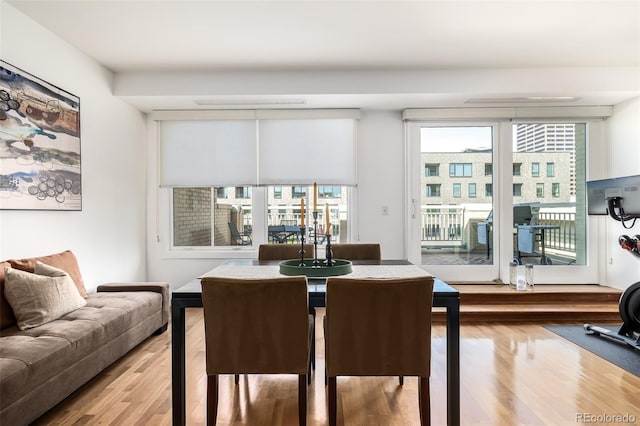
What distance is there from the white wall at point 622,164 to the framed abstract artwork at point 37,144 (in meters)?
5.63

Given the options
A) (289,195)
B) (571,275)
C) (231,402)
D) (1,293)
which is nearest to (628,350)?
(571,275)

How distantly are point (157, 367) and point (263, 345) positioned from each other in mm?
1473

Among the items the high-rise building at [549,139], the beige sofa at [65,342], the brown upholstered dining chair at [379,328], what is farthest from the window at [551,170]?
the beige sofa at [65,342]

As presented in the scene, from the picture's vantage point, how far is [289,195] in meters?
4.94

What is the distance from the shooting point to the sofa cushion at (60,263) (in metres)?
2.71

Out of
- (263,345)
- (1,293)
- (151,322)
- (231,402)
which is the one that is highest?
(1,293)

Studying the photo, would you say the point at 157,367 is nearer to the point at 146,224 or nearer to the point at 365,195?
the point at 146,224

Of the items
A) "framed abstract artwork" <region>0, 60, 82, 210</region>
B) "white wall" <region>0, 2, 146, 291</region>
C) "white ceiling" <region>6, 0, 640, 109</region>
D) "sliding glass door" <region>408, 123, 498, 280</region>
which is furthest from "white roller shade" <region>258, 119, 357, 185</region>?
"framed abstract artwork" <region>0, 60, 82, 210</region>

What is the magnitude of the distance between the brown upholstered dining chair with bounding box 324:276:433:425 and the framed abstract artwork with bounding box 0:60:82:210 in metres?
2.45

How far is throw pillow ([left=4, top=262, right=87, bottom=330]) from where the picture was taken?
97.4 inches

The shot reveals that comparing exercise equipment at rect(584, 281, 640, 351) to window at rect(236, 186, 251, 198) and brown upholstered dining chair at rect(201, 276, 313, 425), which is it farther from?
window at rect(236, 186, 251, 198)

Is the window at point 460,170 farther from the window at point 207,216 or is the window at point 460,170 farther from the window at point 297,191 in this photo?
the window at point 207,216

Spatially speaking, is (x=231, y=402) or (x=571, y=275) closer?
(x=231, y=402)

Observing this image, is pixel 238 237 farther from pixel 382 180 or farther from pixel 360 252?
pixel 360 252
